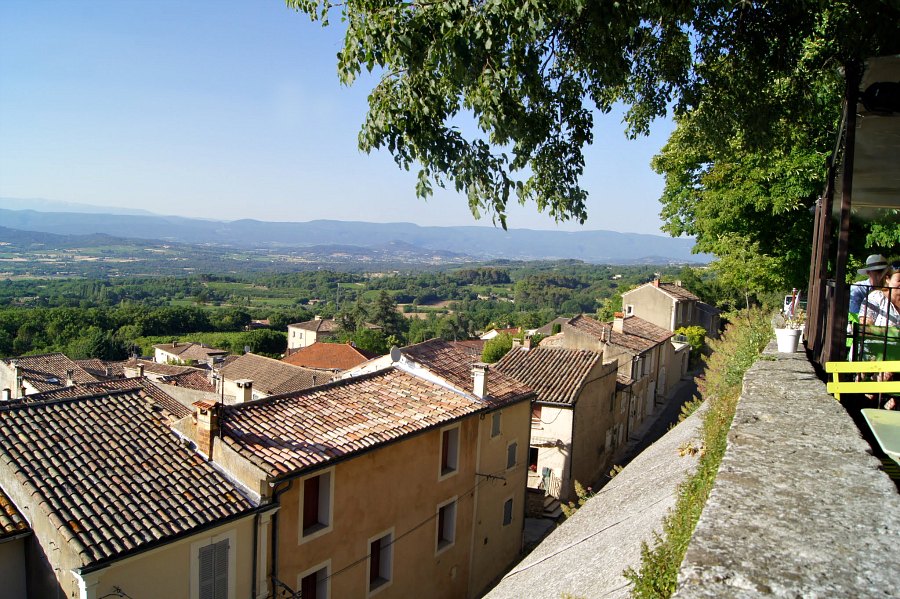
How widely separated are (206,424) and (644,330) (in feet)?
85.2

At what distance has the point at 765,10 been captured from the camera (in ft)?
22.5

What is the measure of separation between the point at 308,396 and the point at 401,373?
127 inches

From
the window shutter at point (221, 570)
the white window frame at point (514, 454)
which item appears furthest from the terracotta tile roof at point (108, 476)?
the white window frame at point (514, 454)

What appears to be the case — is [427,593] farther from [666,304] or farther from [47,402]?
[666,304]

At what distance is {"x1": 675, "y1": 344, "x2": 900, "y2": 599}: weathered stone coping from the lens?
195cm

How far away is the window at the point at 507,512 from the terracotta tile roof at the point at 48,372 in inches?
Result: 981

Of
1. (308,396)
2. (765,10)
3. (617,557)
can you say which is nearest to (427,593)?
(308,396)

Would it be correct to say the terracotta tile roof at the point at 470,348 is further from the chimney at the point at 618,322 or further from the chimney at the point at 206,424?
the chimney at the point at 206,424

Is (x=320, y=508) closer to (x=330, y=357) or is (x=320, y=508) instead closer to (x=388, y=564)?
(x=388, y=564)

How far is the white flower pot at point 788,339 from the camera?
6.27 meters

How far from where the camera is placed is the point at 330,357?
161 ft

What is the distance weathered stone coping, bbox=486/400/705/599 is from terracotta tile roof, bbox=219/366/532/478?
3.92 meters

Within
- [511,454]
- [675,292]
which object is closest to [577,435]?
[511,454]

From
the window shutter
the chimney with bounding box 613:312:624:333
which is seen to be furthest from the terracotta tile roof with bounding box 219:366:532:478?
the chimney with bounding box 613:312:624:333
